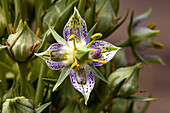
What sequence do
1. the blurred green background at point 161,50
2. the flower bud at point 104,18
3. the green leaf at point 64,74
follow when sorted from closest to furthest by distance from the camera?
the green leaf at point 64,74
the flower bud at point 104,18
the blurred green background at point 161,50

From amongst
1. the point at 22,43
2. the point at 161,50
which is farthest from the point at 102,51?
the point at 161,50

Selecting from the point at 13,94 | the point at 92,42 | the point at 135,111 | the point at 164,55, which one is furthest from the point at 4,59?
the point at 164,55

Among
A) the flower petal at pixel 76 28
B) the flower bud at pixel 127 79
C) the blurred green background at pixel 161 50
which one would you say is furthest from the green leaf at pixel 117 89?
the blurred green background at pixel 161 50

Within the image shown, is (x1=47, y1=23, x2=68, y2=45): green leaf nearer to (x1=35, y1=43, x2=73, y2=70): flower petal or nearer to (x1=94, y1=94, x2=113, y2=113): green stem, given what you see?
(x1=35, y1=43, x2=73, y2=70): flower petal

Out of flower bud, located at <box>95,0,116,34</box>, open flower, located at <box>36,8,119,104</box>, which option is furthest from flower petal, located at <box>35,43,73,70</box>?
flower bud, located at <box>95,0,116,34</box>

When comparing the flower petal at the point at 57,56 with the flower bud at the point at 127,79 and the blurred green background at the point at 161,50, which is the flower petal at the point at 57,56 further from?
the blurred green background at the point at 161,50

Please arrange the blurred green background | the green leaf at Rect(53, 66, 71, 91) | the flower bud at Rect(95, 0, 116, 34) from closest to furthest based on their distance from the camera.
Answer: the green leaf at Rect(53, 66, 71, 91)
the flower bud at Rect(95, 0, 116, 34)
the blurred green background
